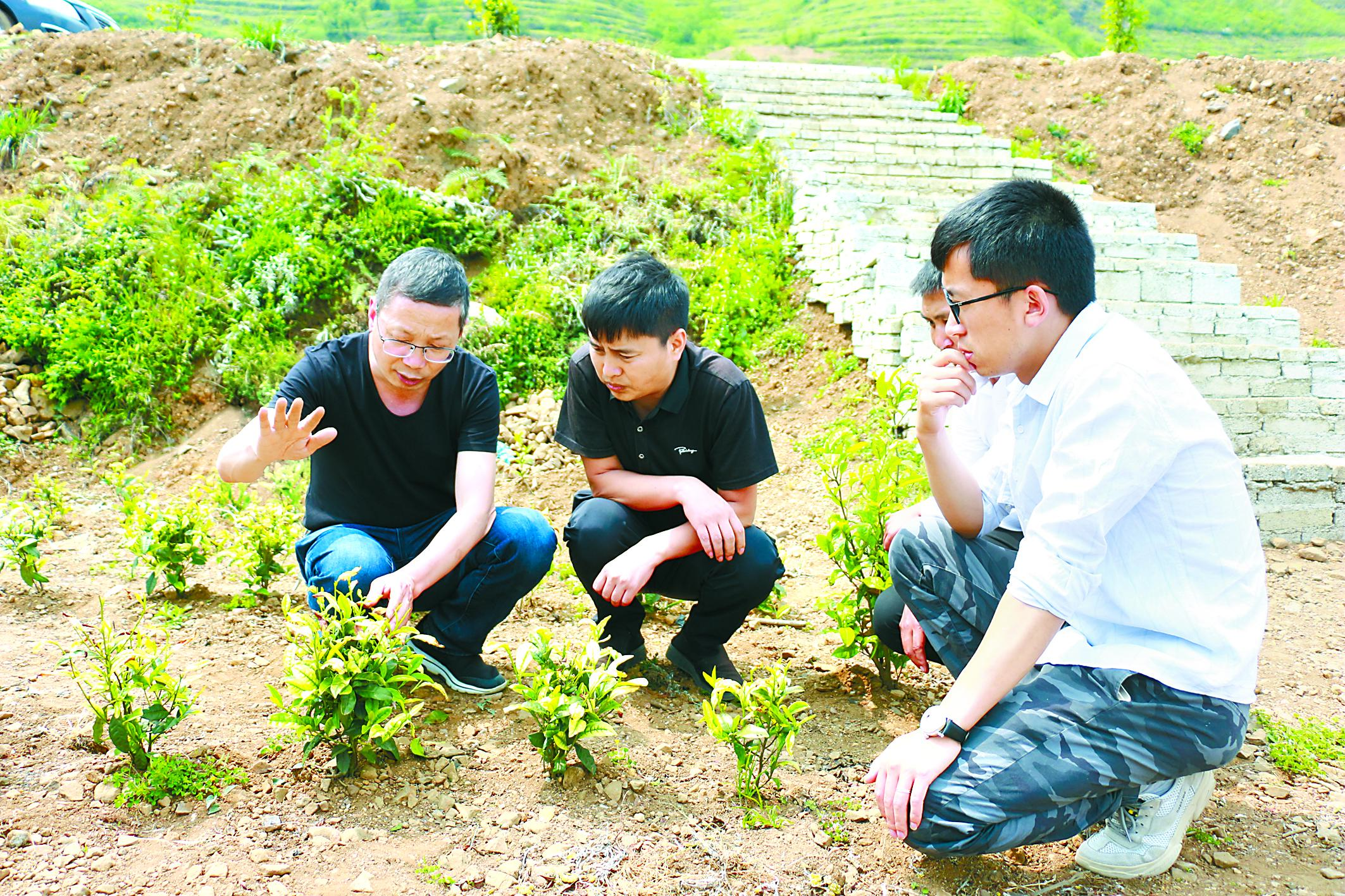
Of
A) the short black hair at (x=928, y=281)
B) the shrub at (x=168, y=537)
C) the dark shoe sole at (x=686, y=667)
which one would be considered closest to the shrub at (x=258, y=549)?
the shrub at (x=168, y=537)

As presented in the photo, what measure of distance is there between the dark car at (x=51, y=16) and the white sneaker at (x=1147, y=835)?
11163mm

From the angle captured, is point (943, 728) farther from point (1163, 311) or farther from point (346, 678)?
point (1163, 311)

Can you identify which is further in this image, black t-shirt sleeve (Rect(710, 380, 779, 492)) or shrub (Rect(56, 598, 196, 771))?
black t-shirt sleeve (Rect(710, 380, 779, 492))

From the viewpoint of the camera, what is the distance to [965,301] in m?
1.99

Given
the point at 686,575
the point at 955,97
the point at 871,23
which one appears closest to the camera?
the point at 686,575

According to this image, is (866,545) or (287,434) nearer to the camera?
(287,434)

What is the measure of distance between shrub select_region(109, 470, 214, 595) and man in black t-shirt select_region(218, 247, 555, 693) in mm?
840

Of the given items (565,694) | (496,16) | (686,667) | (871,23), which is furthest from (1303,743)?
(871,23)

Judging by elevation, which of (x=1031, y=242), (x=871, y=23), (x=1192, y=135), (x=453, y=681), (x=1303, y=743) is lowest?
(x=1303, y=743)

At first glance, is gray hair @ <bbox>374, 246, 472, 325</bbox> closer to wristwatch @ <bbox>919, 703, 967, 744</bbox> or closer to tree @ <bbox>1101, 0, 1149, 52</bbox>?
wristwatch @ <bbox>919, 703, 967, 744</bbox>

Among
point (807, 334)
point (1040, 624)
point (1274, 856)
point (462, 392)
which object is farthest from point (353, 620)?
point (807, 334)

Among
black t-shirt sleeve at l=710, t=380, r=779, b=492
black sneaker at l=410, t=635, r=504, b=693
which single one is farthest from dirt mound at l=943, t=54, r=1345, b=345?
black sneaker at l=410, t=635, r=504, b=693

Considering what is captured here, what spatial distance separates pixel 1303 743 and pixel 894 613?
123cm

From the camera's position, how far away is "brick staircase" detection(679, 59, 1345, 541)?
15.6ft
